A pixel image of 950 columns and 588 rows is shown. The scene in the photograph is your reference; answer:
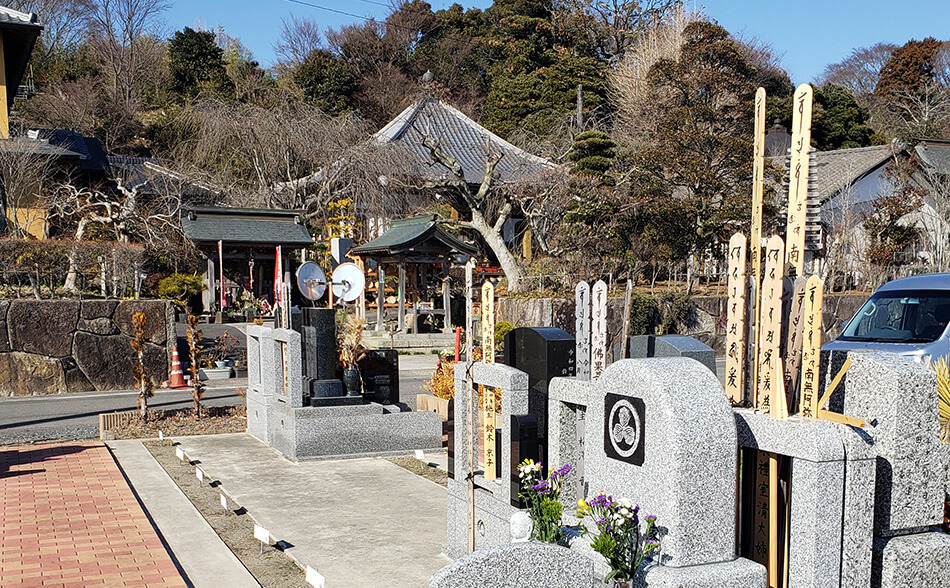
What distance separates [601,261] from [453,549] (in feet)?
58.4

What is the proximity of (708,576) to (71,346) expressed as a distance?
14.6m

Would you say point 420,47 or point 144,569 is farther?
point 420,47

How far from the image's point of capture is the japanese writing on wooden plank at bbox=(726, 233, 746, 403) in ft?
14.8

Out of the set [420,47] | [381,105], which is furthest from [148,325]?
[420,47]

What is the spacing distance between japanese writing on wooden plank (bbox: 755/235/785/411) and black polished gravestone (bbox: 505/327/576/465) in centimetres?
166

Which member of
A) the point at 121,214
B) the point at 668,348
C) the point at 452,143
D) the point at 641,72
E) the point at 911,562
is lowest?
the point at 911,562

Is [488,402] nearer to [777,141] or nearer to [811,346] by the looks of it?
[811,346]

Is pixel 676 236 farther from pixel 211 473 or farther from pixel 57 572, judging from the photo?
pixel 57 572

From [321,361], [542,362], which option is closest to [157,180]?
[321,361]

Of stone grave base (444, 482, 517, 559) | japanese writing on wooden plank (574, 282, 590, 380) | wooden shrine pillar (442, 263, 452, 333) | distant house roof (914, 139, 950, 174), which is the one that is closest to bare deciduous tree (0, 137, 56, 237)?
wooden shrine pillar (442, 263, 452, 333)

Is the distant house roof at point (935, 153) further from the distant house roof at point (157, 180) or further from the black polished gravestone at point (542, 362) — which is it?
the black polished gravestone at point (542, 362)

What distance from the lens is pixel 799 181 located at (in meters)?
4.41

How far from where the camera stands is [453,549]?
6.15 metres

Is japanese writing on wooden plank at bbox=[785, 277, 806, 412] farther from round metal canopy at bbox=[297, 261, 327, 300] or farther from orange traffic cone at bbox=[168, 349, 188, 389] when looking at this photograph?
orange traffic cone at bbox=[168, 349, 188, 389]
